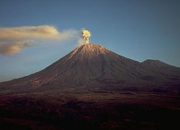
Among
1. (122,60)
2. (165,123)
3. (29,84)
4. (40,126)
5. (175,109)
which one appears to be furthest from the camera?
(122,60)

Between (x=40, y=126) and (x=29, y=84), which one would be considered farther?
(x=29, y=84)

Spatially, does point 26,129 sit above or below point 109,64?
below

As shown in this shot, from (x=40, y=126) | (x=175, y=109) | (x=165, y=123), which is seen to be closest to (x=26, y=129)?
(x=40, y=126)

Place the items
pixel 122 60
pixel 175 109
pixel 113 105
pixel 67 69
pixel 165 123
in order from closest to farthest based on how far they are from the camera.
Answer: pixel 165 123 < pixel 175 109 < pixel 113 105 < pixel 67 69 < pixel 122 60

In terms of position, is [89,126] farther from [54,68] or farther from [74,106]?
[54,68]

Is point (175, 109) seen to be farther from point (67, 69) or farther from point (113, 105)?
point (67, 69)

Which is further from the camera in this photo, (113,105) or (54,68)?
(54,68)

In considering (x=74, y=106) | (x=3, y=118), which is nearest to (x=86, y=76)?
(x=74, y=106)

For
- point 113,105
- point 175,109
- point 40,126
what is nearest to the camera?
point 40,126

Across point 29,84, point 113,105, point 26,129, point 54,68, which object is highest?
point 54,68
